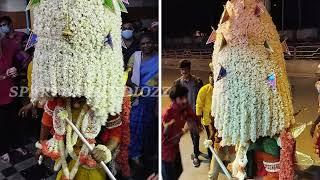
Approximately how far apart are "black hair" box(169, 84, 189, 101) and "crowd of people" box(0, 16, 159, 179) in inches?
4.2

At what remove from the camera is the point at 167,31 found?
2.57 meters

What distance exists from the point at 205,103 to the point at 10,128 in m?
1.05

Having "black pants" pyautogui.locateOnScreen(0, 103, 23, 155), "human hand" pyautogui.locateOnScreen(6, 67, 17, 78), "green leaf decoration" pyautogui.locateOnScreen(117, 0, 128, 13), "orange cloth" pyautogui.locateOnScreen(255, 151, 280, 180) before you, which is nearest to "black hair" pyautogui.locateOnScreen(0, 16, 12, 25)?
"human hand" pyautogui.locateOnScreen(6, 67, 17, 78)

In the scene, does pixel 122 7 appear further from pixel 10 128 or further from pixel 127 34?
pixel 10 128

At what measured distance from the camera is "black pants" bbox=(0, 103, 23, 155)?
2.50 metres

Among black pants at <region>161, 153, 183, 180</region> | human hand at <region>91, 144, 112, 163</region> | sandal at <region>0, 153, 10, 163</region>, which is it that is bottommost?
black pants at <region>161, 153, 183, 180</region>

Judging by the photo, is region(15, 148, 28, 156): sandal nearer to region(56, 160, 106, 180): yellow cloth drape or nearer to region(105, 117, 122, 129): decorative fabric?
region(56, 160, 106, 180): yellow cloth drape

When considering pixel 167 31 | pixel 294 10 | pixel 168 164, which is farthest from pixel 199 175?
pixel 294 10

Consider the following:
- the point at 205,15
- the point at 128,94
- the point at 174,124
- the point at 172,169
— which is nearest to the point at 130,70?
the point at 128,94

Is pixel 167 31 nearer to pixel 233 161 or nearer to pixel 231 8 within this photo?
pixel 231 8

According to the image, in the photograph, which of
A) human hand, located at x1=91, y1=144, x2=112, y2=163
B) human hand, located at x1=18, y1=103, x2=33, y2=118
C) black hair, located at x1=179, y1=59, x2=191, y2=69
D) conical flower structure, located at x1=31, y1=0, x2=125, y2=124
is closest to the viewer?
conical flower structure, located at x1=31, y1=0, x2=125, y2=124

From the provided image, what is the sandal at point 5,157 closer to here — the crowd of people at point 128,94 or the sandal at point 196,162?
the crowd of people at point 128,94

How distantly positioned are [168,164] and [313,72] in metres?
0.91

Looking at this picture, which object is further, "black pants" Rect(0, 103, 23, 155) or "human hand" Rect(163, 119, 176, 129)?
"human hand" Rect(163, 119, 176, 129)
